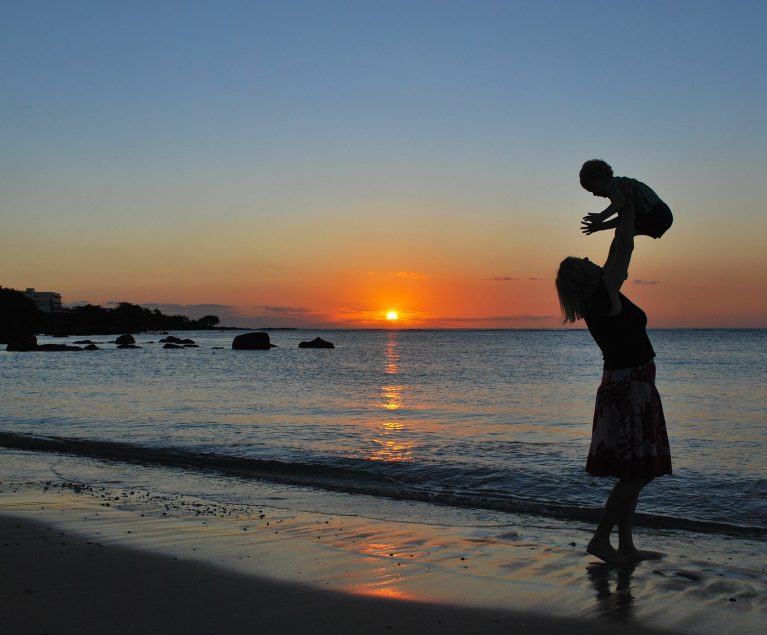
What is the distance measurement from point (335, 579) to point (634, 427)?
7.53 ft

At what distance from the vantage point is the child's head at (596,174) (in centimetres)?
479

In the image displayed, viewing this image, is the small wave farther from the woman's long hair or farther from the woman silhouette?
the woman's long hair

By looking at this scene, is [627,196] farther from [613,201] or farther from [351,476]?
[351,476]

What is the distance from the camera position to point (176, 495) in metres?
8.50

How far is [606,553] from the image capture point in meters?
5.45

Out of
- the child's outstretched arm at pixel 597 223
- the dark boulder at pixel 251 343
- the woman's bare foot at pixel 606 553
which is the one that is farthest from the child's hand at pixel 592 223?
the dark boulder at pixel 251 343

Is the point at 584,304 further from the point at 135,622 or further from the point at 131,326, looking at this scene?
the point at 131,326

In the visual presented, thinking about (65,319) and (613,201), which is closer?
(613,201)

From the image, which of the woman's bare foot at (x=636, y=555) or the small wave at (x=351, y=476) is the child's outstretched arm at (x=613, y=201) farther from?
the small wave at (x=351, y=476)

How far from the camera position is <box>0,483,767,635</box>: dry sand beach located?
13.2ft

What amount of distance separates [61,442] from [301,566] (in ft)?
31.6

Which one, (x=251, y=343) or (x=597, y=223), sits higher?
(x=597, y=223)

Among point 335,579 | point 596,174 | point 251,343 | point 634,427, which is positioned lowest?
point 251,343

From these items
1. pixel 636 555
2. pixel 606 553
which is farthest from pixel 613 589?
pixel 636 555
